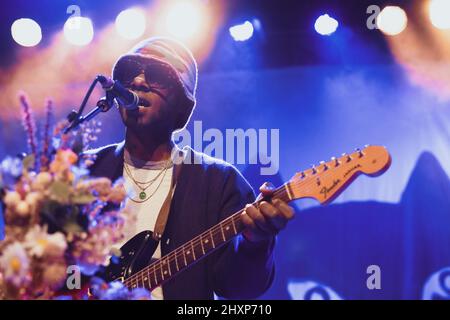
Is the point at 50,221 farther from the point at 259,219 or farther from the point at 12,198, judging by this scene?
the point at 259,219

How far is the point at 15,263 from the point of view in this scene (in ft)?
3.75

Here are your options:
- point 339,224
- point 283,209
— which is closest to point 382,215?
point 339,224

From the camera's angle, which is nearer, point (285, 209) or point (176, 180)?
point (285, 209)

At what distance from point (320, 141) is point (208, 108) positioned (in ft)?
2.59

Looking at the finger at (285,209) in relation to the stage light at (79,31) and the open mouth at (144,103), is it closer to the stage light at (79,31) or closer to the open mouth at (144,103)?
the open mouth at (144,103)

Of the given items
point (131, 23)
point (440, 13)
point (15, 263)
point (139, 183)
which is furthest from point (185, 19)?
point (15, 263)

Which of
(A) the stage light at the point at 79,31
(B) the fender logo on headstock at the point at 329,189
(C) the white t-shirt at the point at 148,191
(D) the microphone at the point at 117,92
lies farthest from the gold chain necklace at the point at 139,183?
(A) the stage light at the point at 79,31

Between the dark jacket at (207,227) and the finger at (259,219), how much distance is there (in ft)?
0.54

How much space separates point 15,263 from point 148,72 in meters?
1.36

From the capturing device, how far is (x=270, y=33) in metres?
3.78

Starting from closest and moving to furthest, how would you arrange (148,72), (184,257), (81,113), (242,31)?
(81,113)
(184,257)
(148,72)
(242,31)

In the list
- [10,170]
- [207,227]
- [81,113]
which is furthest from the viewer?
[207,227]

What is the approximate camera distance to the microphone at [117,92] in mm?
1805
